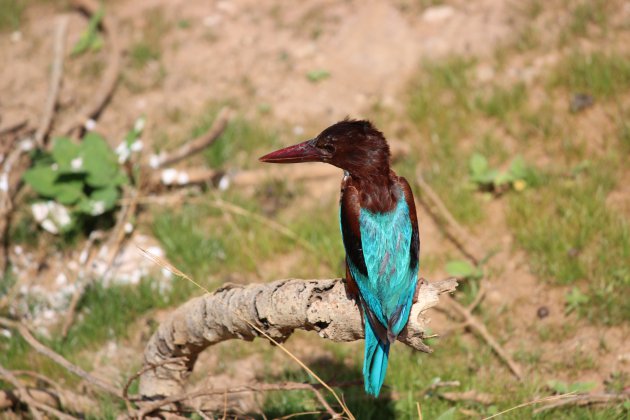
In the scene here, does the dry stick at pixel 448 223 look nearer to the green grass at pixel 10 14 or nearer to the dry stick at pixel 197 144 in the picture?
the dry stick at pixel 197 144

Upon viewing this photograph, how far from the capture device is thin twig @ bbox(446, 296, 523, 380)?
3311 millimetres

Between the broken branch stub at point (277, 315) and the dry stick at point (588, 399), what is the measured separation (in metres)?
0.79

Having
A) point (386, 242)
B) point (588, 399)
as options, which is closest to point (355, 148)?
point (386, 242)

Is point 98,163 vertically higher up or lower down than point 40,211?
higher up

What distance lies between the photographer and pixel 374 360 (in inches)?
101

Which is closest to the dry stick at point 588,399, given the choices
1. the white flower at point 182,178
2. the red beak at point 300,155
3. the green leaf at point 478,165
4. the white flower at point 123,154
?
the red beak at point 300,155

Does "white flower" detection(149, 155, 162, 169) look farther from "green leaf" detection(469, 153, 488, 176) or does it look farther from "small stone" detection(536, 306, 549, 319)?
"small stone" detection(536, 306, 549, 319)

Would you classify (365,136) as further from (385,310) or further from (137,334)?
(137,334)

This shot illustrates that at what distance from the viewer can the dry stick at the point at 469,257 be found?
11.0ft

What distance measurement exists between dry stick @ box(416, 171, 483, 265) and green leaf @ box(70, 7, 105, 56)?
2.79 m

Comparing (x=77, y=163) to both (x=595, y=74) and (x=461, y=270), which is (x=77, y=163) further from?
(x=595, y=74)

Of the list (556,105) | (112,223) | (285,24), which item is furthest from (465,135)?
(112,223)

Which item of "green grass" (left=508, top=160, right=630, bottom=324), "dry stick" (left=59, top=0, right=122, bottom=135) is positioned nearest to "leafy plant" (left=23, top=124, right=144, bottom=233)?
"dry stick" (left=59, top=0, right=122, bottom=135)

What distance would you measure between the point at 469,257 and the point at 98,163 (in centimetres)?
211
